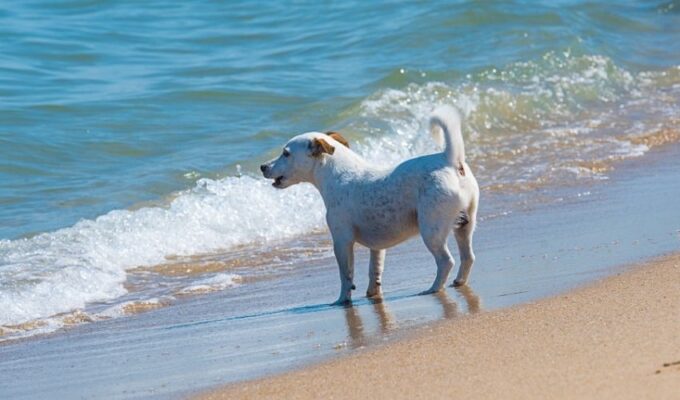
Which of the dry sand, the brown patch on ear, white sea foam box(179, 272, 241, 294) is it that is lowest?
the dry sand

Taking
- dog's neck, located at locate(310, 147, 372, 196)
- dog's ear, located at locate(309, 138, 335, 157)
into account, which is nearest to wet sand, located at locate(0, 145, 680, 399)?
dog's neck, located at locate(310, 147, 372, 196)

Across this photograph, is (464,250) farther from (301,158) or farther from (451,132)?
(301,158)

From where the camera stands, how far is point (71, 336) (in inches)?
338

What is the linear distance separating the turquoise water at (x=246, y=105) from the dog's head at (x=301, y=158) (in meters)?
1.10

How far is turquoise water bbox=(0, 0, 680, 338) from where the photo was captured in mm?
11852

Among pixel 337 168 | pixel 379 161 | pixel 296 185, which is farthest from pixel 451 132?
pixel 379 161

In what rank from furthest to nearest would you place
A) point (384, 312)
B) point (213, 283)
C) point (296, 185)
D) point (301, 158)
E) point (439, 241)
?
1. point (296, 185)
2. point (213, 283)
3. point (301, 158)
4. point (439, 241)
5. point (384, 312)

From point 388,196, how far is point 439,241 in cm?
48

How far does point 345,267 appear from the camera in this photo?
883 cm

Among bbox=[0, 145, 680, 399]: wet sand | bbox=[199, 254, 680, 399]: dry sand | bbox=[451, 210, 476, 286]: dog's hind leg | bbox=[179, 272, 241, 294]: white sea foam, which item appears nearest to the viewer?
bbox=[199, 254, 680, 399]: dry sand

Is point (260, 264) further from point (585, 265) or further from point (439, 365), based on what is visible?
point (439, 365)

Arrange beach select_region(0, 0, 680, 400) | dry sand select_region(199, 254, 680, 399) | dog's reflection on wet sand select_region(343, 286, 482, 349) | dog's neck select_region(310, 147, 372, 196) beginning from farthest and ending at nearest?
dog's neck select_region(310, 147, 372, 196)
dog's reflection on wet sand select_region(343, 286, 482, 349)
beach select_region(0, 0, 680, 400)
dry sand select_region(199, 254, 680, 399)

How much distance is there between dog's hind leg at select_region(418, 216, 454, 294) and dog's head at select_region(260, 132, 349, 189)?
1.03 meters

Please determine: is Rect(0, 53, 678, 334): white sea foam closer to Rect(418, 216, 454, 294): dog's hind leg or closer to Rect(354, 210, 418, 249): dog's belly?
Rect(354, 210, 418, 249): dog's belly
